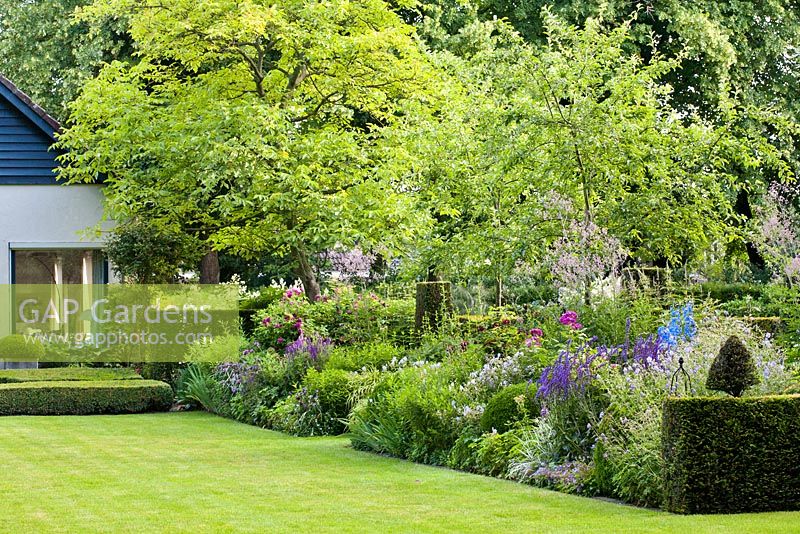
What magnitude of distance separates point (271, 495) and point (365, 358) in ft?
19.1

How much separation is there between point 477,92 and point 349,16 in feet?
9.82

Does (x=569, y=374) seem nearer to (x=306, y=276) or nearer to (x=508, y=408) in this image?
(x=508, y=408)

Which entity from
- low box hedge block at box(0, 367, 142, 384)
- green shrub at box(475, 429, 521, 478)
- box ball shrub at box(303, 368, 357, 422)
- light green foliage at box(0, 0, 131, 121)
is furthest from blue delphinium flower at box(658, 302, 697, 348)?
light green foliage at box(0, 0, 131, 121)

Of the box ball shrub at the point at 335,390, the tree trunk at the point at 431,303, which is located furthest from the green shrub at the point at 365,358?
the tree trunk at the point at 431,303

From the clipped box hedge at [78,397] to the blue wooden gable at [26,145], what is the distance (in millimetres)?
5036

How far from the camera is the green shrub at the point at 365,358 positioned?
14.6 meters

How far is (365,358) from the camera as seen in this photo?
1461cm

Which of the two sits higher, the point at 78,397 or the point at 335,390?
the point at 335,390

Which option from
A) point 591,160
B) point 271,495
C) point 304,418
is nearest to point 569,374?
point 271,495

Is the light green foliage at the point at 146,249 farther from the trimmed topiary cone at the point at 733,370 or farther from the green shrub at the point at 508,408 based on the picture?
the trimmed topiary cone at the point at 733,370

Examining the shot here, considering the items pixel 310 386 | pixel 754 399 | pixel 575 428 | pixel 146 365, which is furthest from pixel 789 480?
pixel 146 365

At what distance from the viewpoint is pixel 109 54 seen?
87.5 feet

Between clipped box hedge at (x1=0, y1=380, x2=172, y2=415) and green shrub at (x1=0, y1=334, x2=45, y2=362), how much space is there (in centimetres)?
279

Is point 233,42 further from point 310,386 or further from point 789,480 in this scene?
point 789,480
